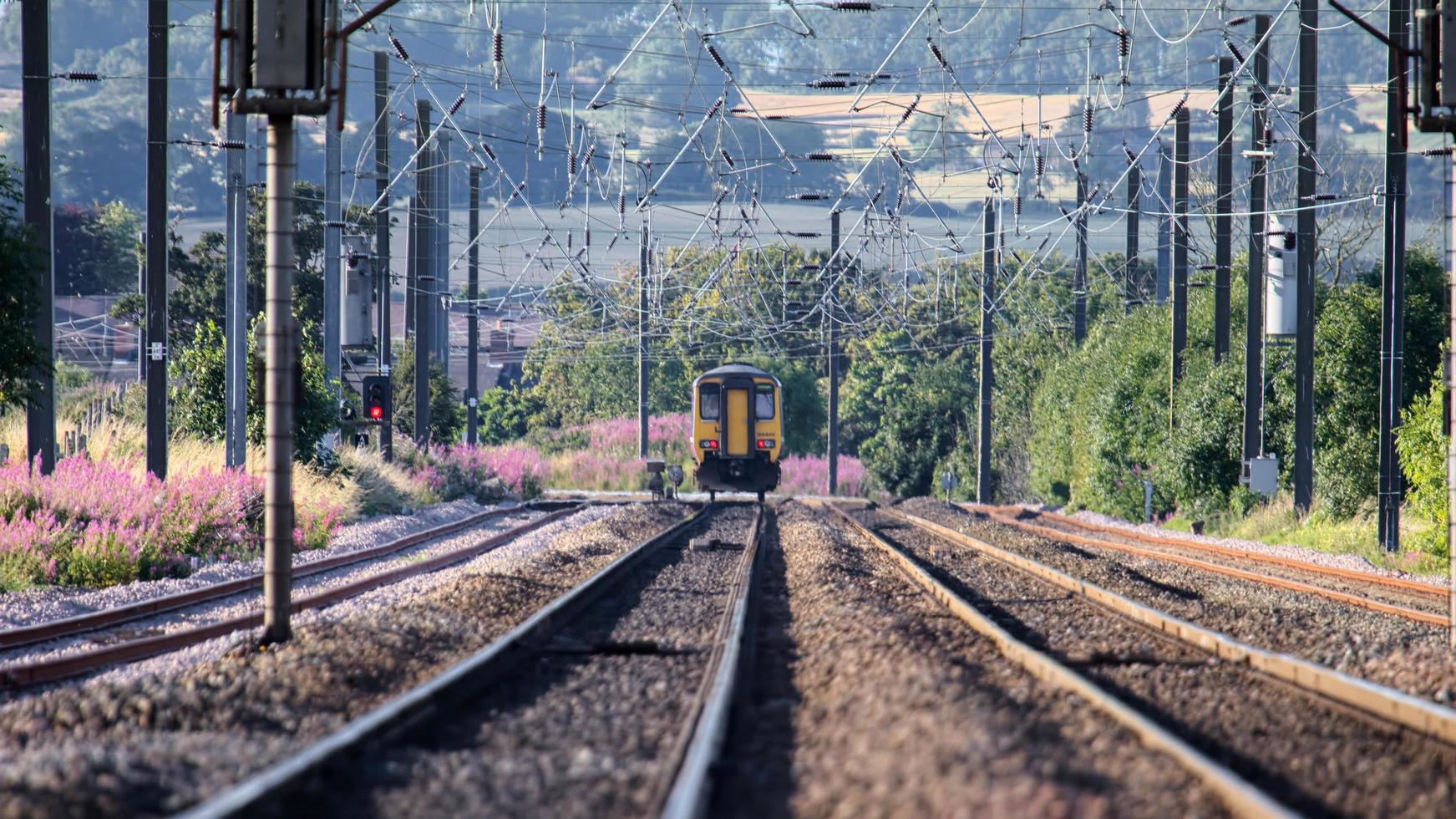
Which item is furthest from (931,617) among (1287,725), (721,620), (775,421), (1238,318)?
(775,421)

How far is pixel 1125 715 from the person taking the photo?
667 cm

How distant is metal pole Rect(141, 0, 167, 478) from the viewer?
66.4 feet

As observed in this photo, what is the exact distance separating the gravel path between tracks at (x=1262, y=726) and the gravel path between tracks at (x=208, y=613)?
6.86 meters

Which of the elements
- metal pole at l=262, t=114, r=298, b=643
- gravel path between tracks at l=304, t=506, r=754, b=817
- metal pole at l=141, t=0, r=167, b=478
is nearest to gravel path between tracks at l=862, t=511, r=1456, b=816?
gravel path between tracks at l=304, t=506, r=754, b=817

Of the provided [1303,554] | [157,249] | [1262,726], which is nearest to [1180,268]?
[1303,554]

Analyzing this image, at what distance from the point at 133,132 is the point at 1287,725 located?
199335 mm

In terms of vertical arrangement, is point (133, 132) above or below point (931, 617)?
above

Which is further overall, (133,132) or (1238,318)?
(133,132)

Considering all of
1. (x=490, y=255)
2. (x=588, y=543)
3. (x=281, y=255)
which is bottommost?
(x=588, y=543)

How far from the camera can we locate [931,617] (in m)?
11.4

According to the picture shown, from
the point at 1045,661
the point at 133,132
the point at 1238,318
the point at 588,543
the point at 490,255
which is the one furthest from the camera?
the point at 133,132

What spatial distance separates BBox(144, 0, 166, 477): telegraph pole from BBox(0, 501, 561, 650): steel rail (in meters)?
3.44

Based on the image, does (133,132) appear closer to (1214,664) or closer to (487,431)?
(487,431)

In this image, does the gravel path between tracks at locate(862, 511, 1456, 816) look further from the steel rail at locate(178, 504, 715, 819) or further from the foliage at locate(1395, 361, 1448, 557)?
the foliage at locate(1395, 361, 1448, 557)
